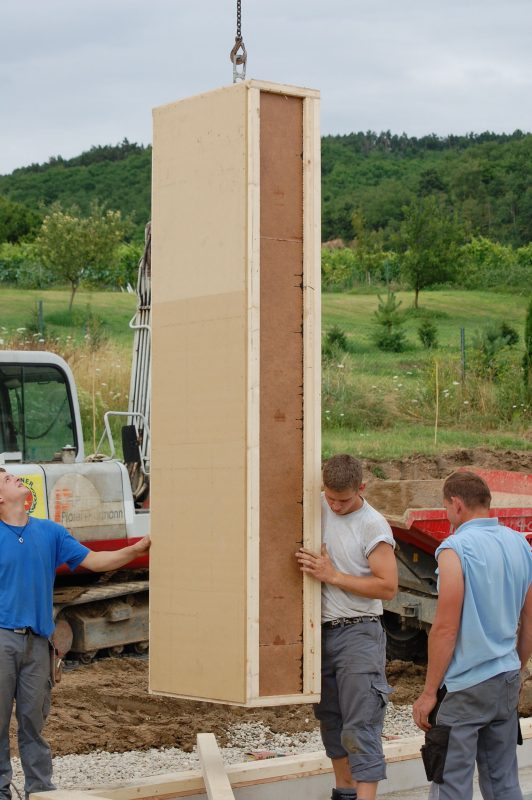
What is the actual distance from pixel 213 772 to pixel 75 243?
2737 cm

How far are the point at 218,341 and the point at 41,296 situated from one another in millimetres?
30653

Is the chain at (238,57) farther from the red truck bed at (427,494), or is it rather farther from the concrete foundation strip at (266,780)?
the red truck bed at (427,494)

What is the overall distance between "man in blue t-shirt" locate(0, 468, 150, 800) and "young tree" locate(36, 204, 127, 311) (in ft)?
86.1

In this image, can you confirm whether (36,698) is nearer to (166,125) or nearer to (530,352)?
(166,125)

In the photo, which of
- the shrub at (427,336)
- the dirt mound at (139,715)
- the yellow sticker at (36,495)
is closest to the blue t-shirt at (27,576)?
the dirt mound at (139,715)

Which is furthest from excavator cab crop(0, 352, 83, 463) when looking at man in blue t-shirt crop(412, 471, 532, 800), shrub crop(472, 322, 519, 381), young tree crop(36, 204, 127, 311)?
young tree crop(36, 204, 127, 311)

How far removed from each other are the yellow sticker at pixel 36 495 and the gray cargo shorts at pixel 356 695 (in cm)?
489

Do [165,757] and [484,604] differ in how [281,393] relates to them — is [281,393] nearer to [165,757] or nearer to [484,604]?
[484,604]

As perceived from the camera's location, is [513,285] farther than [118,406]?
Yes

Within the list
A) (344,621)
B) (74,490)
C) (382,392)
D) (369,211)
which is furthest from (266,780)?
(369,211)

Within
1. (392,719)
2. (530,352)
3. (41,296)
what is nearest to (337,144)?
(41,296)

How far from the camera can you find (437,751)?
15.6 feet

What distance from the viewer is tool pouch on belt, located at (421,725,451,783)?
4.76 meters

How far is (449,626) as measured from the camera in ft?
15.6
